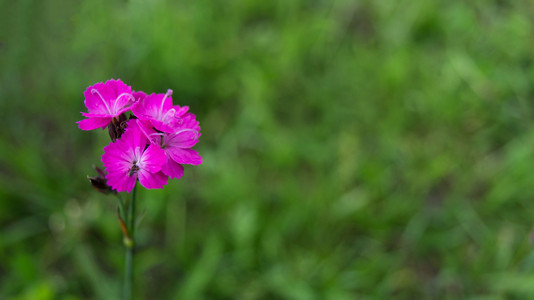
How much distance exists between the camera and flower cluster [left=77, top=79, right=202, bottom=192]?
3.25ft

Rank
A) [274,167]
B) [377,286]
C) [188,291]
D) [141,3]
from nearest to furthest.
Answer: [188,291], [377,286], [274,167], [141,3]

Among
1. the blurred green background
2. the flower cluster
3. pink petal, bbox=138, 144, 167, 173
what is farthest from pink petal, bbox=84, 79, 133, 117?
the blurred green background

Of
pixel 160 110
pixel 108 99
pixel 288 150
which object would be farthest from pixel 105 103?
pixel 288 150

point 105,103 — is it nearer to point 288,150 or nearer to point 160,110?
point 160,110

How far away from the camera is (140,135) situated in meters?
1.01

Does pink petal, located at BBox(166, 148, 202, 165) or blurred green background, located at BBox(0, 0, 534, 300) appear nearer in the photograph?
pink petal, located at BBox(166, 148, 202, 165)

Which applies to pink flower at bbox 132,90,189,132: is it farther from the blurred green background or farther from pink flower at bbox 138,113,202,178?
the blurred green background

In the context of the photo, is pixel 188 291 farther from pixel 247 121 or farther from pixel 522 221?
pixel 522 221

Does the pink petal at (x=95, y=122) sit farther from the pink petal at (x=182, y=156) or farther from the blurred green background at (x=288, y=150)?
the blurred green background at (x=288, y=150)

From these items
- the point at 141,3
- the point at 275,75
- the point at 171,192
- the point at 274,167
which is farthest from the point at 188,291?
the point at 141,3

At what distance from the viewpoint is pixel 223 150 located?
2.30 meters

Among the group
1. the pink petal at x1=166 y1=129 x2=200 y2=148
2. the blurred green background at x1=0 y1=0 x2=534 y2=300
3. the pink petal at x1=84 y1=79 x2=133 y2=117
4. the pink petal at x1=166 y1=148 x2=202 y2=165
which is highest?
the blurred green background at x1=0 y1=0 x2=534 y2=300

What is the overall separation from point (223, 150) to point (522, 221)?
1419mm

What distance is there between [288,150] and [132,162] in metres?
1.27
